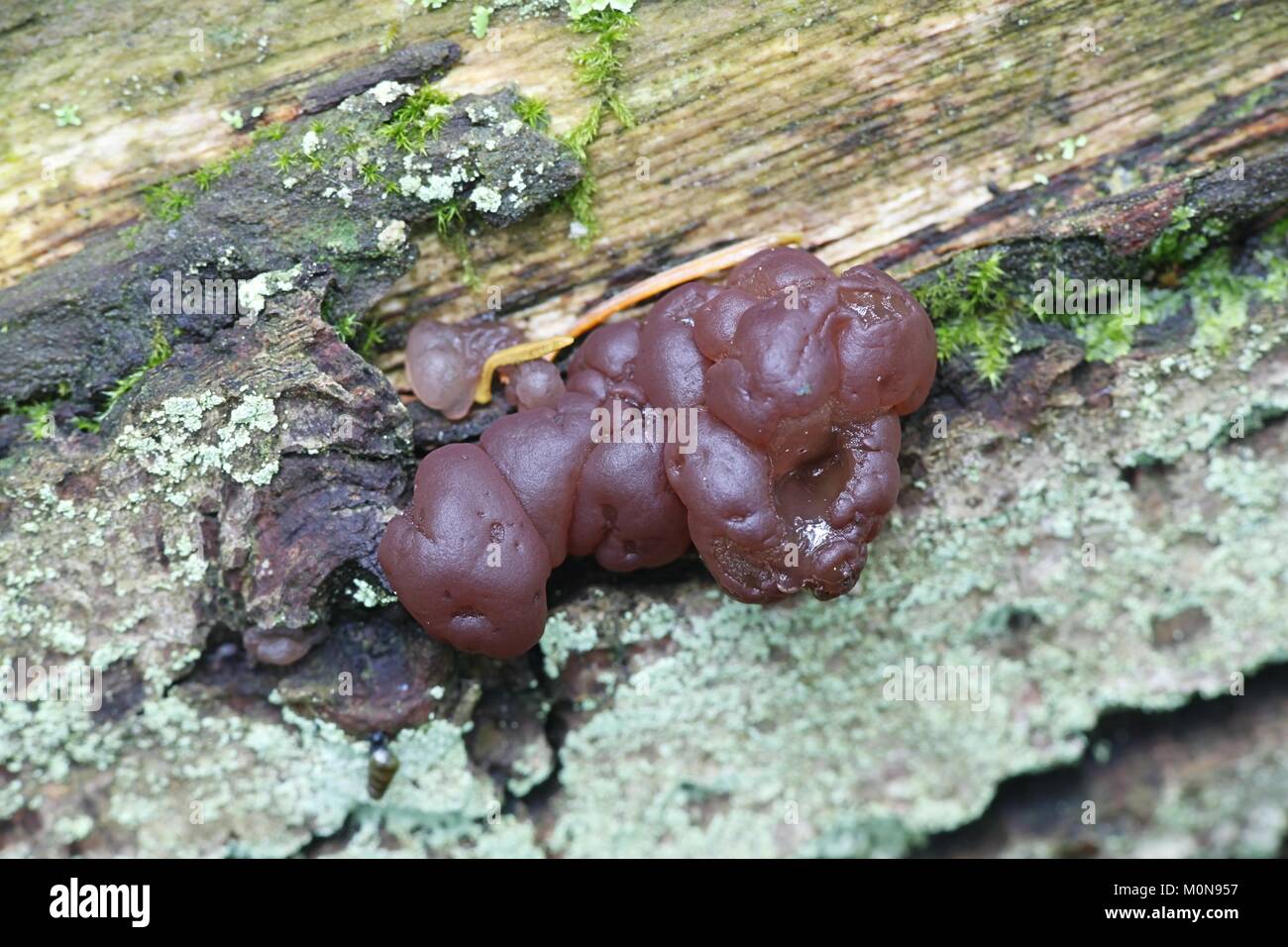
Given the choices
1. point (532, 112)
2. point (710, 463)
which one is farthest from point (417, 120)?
point (710, 463)

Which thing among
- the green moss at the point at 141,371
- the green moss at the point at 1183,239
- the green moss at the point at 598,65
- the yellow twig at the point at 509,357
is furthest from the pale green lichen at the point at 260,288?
the green moss at the point at 1183,239

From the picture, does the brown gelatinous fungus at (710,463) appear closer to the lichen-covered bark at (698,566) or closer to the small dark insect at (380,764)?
the lichen-covered bark at (698,566)

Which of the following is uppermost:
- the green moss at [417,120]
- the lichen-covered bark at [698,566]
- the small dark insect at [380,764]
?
the green moss at [417,120]

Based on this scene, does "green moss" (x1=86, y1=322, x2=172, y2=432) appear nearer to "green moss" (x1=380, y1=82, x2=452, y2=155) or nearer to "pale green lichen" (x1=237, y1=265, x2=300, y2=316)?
"pale green lichen" (x1=237, y1=265, x2=300, y2=316)

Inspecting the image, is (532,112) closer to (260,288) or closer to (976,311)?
(260,288)

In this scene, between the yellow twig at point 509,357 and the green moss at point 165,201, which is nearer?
the green moss at point 165,201

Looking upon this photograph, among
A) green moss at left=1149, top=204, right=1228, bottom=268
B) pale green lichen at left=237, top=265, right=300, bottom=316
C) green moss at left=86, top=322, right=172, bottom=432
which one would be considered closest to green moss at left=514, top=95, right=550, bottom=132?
pale green lichen at left=237, top=265, right=300, bottom=316
